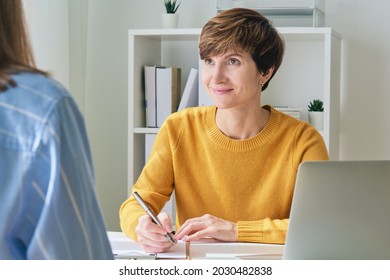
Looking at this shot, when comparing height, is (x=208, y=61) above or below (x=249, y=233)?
above

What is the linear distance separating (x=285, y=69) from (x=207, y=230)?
1441mm

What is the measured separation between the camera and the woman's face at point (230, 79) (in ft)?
5.29

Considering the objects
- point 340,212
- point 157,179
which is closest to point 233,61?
point 157,179

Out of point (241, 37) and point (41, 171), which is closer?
point (41, 171)

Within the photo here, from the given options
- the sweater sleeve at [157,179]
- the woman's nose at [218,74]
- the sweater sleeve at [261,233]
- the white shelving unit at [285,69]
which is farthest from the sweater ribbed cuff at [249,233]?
the white shelving unit at [285,69]

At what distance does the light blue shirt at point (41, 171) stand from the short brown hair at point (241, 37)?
1104 millimetres

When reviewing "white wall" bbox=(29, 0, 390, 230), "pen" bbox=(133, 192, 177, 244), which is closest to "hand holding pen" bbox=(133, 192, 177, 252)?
"pen" bbox=(133, 192, 177, 244)

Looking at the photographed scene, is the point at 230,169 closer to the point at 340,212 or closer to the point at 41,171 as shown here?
the point at 340,212

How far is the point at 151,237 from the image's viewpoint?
1.36 m

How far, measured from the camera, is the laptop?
1.03 metres

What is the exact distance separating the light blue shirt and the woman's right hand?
0.83 metres

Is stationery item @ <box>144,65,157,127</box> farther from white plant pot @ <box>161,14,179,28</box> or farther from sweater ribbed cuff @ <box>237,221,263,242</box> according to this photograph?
sweater ribbed cuff @ <box>237,221,263,242</box>
